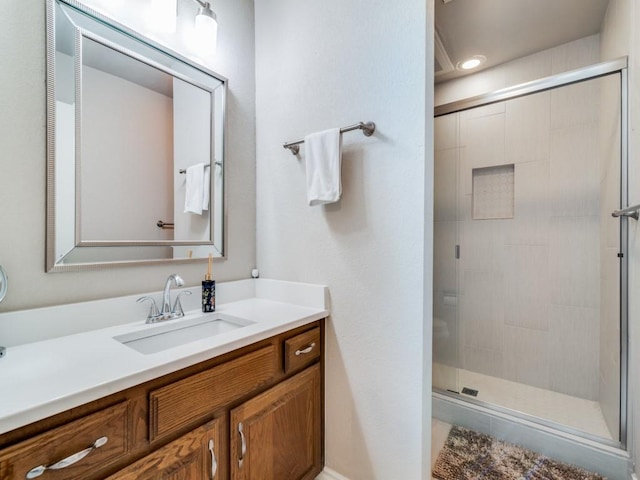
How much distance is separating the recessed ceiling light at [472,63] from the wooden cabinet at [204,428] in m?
2.23

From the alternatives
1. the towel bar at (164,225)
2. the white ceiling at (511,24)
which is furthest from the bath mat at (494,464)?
the white ceiling at (511,24)

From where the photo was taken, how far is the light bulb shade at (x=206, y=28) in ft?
4.36

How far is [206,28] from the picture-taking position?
1344 millimetres

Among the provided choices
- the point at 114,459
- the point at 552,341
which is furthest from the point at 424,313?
the point at 552,341

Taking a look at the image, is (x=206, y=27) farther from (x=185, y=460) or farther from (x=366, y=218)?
(x=185, y=460)

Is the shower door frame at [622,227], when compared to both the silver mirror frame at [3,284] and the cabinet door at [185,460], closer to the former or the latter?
the cabinet door at [185,460]

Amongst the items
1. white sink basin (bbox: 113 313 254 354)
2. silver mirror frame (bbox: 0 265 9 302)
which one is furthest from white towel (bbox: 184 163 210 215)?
silver mirror frame (bbox: 0 265 9 302)

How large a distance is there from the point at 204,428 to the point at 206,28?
162cm

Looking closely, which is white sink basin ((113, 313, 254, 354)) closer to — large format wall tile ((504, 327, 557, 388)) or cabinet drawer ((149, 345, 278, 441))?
cabinet drawer ((149, 345, 278, 441))

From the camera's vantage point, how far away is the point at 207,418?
2.90 ft

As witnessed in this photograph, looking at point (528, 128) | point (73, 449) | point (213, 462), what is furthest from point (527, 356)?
point (73, 449)

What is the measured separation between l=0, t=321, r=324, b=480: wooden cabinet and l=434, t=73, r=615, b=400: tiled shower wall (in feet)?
4.30

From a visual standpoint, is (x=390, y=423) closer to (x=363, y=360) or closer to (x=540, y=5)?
(x=363, y=360)

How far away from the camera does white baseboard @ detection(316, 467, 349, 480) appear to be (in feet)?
4.34
